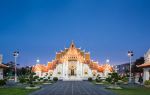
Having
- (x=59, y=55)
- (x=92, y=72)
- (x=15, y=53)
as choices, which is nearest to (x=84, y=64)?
(x=92, y=72)

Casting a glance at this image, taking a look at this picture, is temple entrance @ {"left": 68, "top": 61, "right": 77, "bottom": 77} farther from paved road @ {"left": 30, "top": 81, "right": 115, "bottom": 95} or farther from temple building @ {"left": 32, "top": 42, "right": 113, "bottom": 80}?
paved road @ {"left": 30, "top": 81, "right": 115, "bottom": 95}

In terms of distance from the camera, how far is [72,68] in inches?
3979

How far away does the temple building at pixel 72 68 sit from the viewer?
100188 millimetres

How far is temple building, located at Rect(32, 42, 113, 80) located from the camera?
329 ft

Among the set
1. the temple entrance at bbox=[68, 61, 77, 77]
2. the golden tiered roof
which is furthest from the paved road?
the golden tiered roof

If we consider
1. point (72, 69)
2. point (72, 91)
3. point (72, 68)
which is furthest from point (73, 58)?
point (72, 91)

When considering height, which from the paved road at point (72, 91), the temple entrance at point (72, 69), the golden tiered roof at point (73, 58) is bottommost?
the paved road at point (72, 91)

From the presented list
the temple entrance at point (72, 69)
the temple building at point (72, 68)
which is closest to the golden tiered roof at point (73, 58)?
the temple building at point (72, 68)

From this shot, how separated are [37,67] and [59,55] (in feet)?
31.1

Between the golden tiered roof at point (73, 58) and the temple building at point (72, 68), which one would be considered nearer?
the temple building at point (72, 68)

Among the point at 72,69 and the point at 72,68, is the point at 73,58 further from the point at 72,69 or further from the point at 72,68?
the point at 72,69

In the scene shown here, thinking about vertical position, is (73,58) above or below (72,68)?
above

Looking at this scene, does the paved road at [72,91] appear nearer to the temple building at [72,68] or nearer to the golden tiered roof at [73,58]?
the temple building at [72,68]

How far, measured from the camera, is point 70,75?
10031 centimetres
